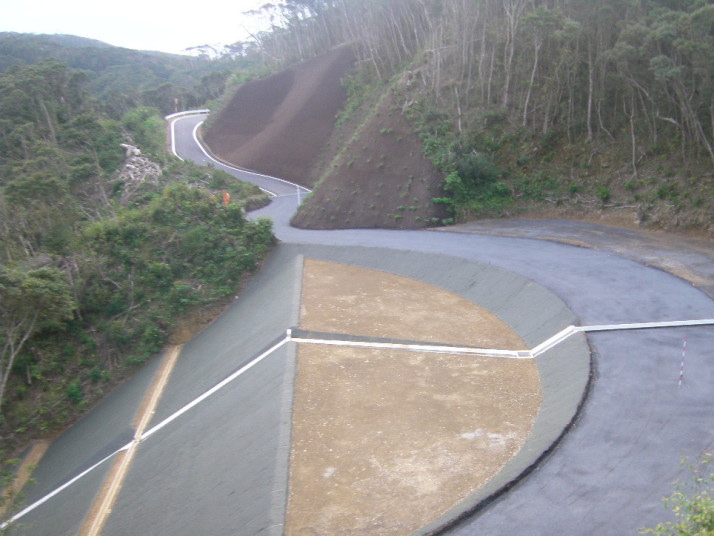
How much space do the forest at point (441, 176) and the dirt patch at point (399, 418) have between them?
8.73 meters

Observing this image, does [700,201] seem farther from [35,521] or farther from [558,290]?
[35,521]

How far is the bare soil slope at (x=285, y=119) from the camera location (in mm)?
45969

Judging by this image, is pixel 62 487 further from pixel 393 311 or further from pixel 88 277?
pixel 393 311

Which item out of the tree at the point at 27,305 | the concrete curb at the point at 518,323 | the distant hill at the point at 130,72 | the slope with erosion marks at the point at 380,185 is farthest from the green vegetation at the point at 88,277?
the distant hill at the point at 130,72

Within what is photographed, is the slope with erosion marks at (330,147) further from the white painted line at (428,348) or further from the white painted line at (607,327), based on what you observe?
the white painted line at (607,327)

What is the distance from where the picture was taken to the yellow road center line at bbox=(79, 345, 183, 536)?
15.4m

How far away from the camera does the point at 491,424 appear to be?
13.7 metres

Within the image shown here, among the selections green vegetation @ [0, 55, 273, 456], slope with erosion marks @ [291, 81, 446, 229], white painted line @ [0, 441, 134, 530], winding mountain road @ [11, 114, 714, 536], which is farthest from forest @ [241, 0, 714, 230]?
white painted line @ [0, 441, 134, 530]

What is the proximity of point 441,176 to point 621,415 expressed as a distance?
68.7ft

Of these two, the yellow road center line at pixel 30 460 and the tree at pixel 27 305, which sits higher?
the tree at pixel 27 305

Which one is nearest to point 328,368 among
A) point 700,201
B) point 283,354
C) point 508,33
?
point 283,354

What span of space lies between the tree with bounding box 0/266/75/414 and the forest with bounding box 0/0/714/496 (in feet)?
0.24

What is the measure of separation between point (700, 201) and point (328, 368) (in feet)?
54.0

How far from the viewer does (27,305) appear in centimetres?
2155
